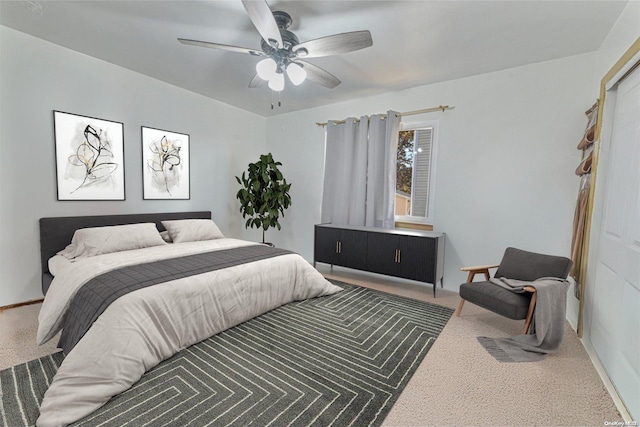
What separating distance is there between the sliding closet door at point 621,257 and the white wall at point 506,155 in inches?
28.1

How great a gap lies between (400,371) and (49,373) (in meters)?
2.31

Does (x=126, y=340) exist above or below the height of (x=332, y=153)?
below

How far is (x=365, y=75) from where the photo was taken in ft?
11.3

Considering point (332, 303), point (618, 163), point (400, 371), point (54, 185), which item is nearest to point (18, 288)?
point (54, 185)

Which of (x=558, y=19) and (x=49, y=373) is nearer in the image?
(x=49, y=373)

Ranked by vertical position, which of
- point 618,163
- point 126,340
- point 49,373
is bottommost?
point 49,373

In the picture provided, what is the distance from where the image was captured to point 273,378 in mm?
1876

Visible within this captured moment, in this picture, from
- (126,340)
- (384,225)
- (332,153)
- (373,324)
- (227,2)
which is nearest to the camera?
(126,340)

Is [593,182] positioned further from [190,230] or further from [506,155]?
[190,230]

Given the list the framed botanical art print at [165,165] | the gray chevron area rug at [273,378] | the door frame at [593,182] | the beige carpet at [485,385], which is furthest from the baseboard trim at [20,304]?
the door frame at [593,182]

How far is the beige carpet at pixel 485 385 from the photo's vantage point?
5.20 ft

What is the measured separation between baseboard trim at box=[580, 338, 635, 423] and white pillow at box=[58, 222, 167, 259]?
408 centimetres

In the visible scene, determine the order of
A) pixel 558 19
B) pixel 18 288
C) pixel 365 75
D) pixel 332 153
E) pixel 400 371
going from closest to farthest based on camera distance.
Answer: pixel 400 371 → pixel 558 19 → pixel 18 288 → pixel 365 75 → pixel 332 153

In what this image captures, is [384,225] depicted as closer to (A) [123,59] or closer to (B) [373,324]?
(B) [373,324]
